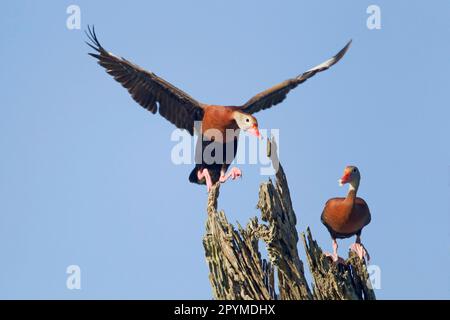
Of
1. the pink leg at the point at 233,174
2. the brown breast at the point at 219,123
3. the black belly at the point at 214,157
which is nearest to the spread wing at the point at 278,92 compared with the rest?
the brown breast at the point at 219,123

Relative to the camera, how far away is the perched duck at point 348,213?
36.7ft

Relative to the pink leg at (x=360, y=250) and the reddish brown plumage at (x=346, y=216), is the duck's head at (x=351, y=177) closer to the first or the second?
the reddish brown plumage at (x=346, y=216)

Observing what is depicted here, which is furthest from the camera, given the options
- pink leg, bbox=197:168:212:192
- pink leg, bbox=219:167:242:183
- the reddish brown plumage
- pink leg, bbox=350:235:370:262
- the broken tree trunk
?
pink leg, bbox=197:168:212:192

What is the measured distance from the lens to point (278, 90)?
13867 mm

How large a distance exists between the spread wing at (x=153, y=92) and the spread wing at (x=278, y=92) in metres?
0.77

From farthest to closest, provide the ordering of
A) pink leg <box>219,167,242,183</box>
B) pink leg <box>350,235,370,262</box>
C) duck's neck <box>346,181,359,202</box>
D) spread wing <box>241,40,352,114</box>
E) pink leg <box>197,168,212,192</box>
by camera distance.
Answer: spread wing <box>241,40,352,114</box>, pink leg <box>197,168,212,192</box>, pink leg <box>219,167,242,183</box>, duck's neck <box>346,181,359,202</box>, pink leg <box>350,235,370,262</box>

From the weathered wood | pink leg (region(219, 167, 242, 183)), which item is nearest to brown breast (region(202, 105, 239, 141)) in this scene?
pink leg (region(219, 167, 242, 183))

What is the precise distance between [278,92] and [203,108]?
117 cm

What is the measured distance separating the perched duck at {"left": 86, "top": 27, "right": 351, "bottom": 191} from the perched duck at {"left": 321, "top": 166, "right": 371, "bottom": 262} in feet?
5.91

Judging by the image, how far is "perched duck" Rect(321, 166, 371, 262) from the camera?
11180 millimetres

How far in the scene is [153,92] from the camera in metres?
13.6

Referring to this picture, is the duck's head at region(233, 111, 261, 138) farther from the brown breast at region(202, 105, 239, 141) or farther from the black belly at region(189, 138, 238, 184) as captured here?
the black belly at region(189, 138, 238, 184)
